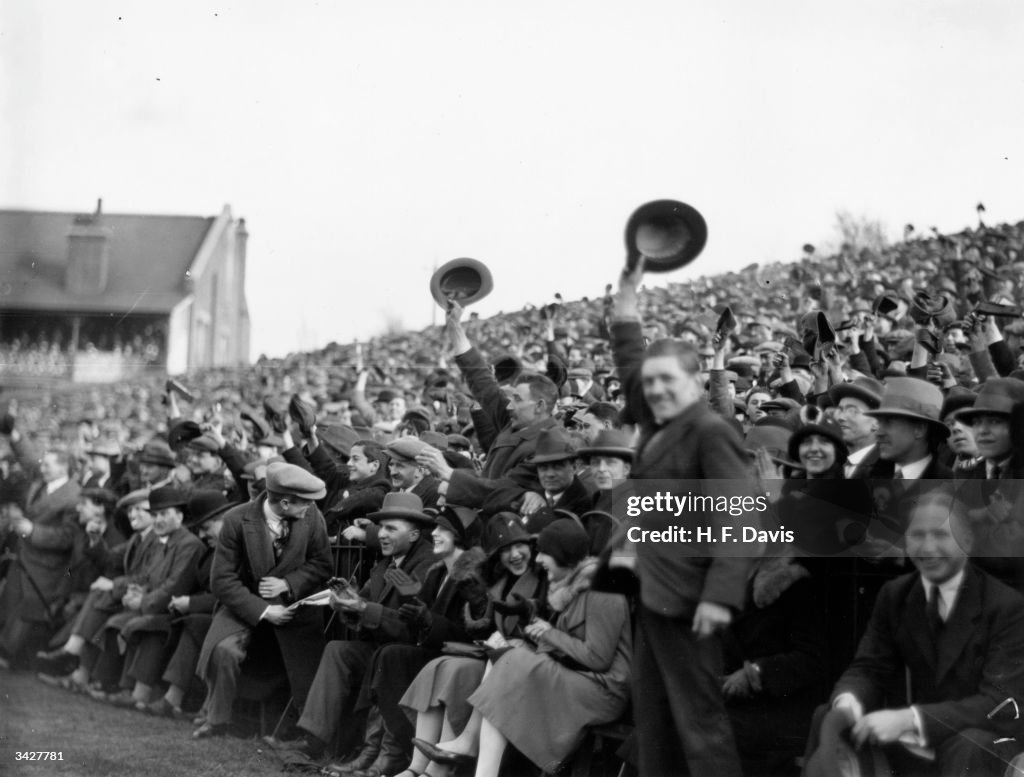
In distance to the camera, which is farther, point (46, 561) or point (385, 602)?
point (46, 561)

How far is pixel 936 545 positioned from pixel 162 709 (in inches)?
245

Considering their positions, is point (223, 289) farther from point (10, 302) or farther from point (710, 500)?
point (710, 500)

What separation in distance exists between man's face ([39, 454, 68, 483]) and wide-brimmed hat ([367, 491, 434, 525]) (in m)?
4.55

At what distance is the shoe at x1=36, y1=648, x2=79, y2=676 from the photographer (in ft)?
35.2

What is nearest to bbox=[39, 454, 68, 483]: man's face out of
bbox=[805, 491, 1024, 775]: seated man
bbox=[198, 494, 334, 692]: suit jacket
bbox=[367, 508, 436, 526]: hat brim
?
bbox=[198, 494, 334, 692]: suit jacket

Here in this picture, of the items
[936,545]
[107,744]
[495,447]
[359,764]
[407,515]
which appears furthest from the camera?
[495,447]

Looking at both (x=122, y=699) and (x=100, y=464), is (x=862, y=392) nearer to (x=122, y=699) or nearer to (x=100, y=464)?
(x=122, y=699)

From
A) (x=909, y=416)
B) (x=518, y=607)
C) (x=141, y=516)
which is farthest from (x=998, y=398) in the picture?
(x=141, y=516)

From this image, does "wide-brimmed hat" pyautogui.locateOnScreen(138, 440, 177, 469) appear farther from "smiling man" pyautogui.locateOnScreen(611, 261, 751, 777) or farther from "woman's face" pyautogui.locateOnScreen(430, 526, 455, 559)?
"smiling man" pyautogui.locateOnScreen(611, 261, 751, 777)

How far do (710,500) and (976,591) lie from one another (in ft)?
3.36

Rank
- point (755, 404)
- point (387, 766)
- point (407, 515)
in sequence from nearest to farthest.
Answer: point (387, 766)
point (407, 515)
point (755, 404)

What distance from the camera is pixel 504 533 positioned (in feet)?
22.4

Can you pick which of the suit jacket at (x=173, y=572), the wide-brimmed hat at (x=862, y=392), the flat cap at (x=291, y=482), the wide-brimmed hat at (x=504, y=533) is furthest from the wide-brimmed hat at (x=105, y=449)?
the wide-brimmed hat at (x=862, y=392)

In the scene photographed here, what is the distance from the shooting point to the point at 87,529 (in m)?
11.1
